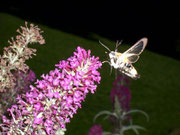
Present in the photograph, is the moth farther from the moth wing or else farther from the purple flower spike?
the purple flower spike

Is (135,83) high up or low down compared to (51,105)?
up

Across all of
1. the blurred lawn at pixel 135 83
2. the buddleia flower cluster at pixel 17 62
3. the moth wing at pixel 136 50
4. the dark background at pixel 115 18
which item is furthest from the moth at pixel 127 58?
the dark background at pixel 115 18

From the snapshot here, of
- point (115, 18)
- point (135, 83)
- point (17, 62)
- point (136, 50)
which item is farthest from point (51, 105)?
point (115, 18)

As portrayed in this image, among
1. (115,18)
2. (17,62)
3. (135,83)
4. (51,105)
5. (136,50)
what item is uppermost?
(115,18)

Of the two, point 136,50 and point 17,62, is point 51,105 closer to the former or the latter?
point 17,62

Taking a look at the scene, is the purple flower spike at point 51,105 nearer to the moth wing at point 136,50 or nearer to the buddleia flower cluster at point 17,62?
the buddleia flower cluster at point 17,62

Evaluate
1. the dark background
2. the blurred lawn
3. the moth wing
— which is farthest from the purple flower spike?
the dark background

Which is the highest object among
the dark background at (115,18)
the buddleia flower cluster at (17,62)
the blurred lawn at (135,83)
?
the dark background at (115,18)
